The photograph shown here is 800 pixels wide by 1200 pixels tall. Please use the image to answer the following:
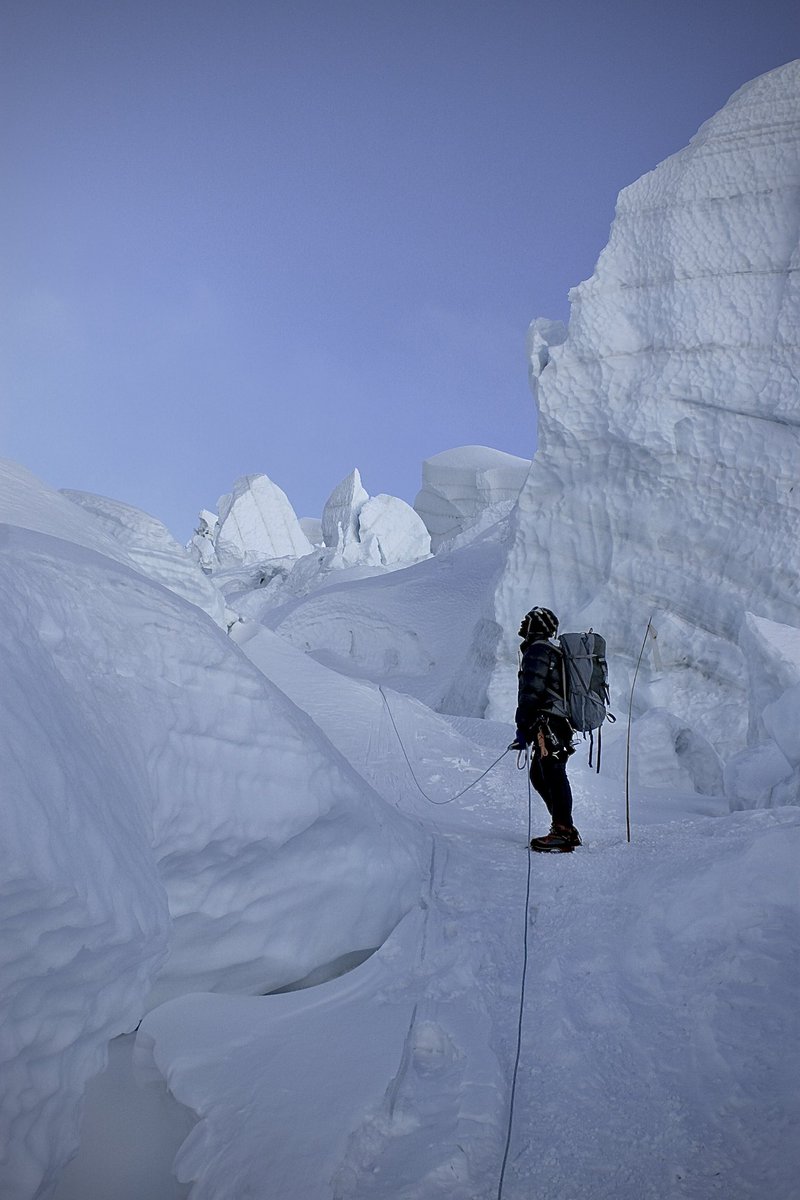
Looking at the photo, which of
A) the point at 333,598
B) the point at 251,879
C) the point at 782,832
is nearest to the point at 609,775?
the point at 782,832

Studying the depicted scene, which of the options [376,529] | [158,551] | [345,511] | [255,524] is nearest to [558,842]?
[158,551]

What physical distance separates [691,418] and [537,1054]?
11222mm

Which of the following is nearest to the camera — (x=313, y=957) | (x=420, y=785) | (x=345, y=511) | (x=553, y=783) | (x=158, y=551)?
(x=313, y=957)

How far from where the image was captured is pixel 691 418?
12023mm

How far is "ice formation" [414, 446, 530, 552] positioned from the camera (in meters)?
35.1

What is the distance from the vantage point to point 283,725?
323 cm

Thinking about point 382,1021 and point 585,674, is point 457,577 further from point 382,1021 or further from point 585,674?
point 382,1021

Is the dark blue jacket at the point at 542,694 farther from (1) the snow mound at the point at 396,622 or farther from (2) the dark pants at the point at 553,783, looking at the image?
(1) the snow mound at the point at 396,622

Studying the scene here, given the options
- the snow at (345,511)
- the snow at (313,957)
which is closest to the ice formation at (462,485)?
the snow at (345,511)

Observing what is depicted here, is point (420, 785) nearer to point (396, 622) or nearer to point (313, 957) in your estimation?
point (313, 957)

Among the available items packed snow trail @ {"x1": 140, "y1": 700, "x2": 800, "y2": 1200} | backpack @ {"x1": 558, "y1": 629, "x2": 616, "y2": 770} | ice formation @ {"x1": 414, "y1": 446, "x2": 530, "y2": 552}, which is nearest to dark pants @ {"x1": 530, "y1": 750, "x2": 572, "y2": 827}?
backpack @ {"x1": 558, "y1": 629, "x2": 616, "y2": 770}

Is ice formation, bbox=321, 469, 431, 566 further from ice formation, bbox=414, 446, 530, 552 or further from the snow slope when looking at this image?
the snow slope

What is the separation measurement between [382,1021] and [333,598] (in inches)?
730

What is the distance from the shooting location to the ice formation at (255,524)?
40750 mm
